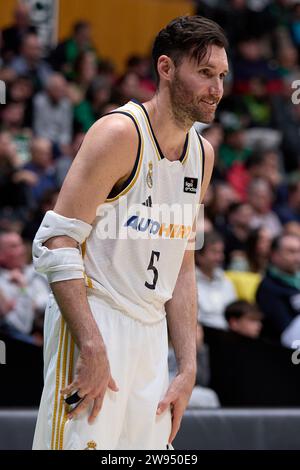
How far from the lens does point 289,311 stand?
834 centimetres

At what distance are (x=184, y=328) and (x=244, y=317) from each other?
12.9 feet

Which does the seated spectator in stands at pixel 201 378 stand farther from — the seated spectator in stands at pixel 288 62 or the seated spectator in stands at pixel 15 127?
the seated spectator in stands at pixel 288 62

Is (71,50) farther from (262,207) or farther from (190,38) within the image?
(190,38)

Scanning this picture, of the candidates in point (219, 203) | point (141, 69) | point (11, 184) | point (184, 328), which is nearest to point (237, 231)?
point (219, 203)

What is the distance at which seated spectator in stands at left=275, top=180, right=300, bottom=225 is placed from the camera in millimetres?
Result: 11688

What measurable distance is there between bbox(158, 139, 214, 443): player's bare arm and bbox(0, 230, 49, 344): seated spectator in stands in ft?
9.96

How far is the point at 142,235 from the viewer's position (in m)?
3.62

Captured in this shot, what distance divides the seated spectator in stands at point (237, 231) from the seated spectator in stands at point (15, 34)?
141 inches

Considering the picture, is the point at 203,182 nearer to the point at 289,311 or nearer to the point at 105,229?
the point at 105,229

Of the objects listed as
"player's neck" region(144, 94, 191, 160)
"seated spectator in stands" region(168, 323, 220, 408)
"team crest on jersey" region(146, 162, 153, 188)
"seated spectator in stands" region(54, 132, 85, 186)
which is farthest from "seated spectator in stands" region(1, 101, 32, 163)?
"team crest on jersey" region(146, 162, 153, 188)

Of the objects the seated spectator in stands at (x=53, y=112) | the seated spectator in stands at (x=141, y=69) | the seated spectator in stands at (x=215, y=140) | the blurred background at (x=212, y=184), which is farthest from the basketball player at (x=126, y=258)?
the seated spectator in stands at (x=141, y=69)

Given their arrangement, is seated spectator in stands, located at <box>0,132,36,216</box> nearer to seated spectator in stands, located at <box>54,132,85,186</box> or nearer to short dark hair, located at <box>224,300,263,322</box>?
seated spectator in stands, located at <box>54,132,85,186</box>
